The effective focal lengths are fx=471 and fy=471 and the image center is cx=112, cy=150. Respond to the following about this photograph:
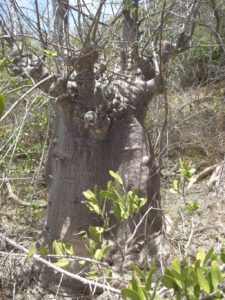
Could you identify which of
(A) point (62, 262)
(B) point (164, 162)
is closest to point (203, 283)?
(A) point (62, 262)

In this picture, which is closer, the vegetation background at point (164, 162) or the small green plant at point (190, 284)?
the small green plant at point (190, 284)

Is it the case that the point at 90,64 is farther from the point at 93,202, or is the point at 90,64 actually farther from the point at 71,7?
the point at 93,202

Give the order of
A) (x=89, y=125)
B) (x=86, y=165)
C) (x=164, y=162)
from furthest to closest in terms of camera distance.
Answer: (x=164, y=162)
(x=86, y=165)
(x=89, y=125)

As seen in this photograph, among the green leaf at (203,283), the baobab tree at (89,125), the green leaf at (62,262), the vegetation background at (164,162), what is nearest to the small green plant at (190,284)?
the green leaf at (203,283)

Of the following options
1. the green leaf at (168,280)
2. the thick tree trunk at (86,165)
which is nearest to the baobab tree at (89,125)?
the thick tree trunk at (86,165)

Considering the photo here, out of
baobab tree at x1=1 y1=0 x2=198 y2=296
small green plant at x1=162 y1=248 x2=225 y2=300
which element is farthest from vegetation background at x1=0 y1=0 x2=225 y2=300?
small green plant at x1=162 y1=248 x2=225 y2=300

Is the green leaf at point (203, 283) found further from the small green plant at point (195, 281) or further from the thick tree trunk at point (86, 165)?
the thick tree trunk at point (86, 165)

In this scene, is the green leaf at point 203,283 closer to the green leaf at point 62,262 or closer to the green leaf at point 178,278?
the green leaf at point 178,278

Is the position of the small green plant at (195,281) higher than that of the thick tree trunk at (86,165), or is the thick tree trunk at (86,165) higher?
the thick tree trunk at (86,165)

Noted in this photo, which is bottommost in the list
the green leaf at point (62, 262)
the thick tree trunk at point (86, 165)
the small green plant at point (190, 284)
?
the green leaf at point (62, 262)

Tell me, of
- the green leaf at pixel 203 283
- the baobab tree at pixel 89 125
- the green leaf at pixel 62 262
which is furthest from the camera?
the baobab tree at pixel 89 125

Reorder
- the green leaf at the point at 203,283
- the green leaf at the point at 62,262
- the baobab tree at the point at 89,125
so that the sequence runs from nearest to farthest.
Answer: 1. the green leaf at the point at 203,283
2. the green leaf at the point at 62,262
3. the baobab tree at the point at 89,125

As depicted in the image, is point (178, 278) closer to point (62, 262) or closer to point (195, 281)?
point (195, 281)

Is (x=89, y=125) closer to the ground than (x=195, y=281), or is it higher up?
higher up
